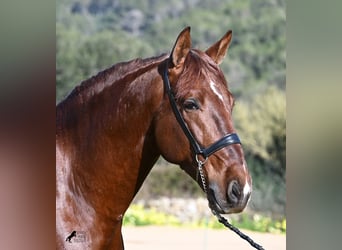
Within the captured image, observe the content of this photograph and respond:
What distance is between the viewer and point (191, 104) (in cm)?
196

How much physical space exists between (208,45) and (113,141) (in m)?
0.77

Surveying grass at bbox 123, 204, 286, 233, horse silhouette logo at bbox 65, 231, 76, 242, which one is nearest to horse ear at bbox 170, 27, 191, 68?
horse silhouette logo at bbox 65, 231, 76, 242

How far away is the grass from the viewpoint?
2.57 m

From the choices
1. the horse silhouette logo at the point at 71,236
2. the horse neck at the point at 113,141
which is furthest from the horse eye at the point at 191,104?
the horse silhouette logo at the point at 71,236

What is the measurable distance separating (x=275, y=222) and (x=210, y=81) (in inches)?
37.9

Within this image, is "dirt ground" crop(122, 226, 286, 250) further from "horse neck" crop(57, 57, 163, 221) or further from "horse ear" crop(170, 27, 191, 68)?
"horse ear" crop(170, 27, 191, 68)

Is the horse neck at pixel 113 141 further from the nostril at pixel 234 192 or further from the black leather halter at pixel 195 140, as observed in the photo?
the nostril at pixel 234 192

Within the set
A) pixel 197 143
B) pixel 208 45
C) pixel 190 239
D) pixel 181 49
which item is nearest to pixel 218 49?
pixel 181 49

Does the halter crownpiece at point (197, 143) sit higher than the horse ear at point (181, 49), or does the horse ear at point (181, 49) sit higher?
the horse ear at point (181, 49)

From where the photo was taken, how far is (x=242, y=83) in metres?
2.69

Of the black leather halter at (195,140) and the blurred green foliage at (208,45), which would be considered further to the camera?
the blurred green foliage at (208,45)

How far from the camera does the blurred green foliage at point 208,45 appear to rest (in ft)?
8.43

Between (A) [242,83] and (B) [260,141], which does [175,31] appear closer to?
(A) [242,83]
